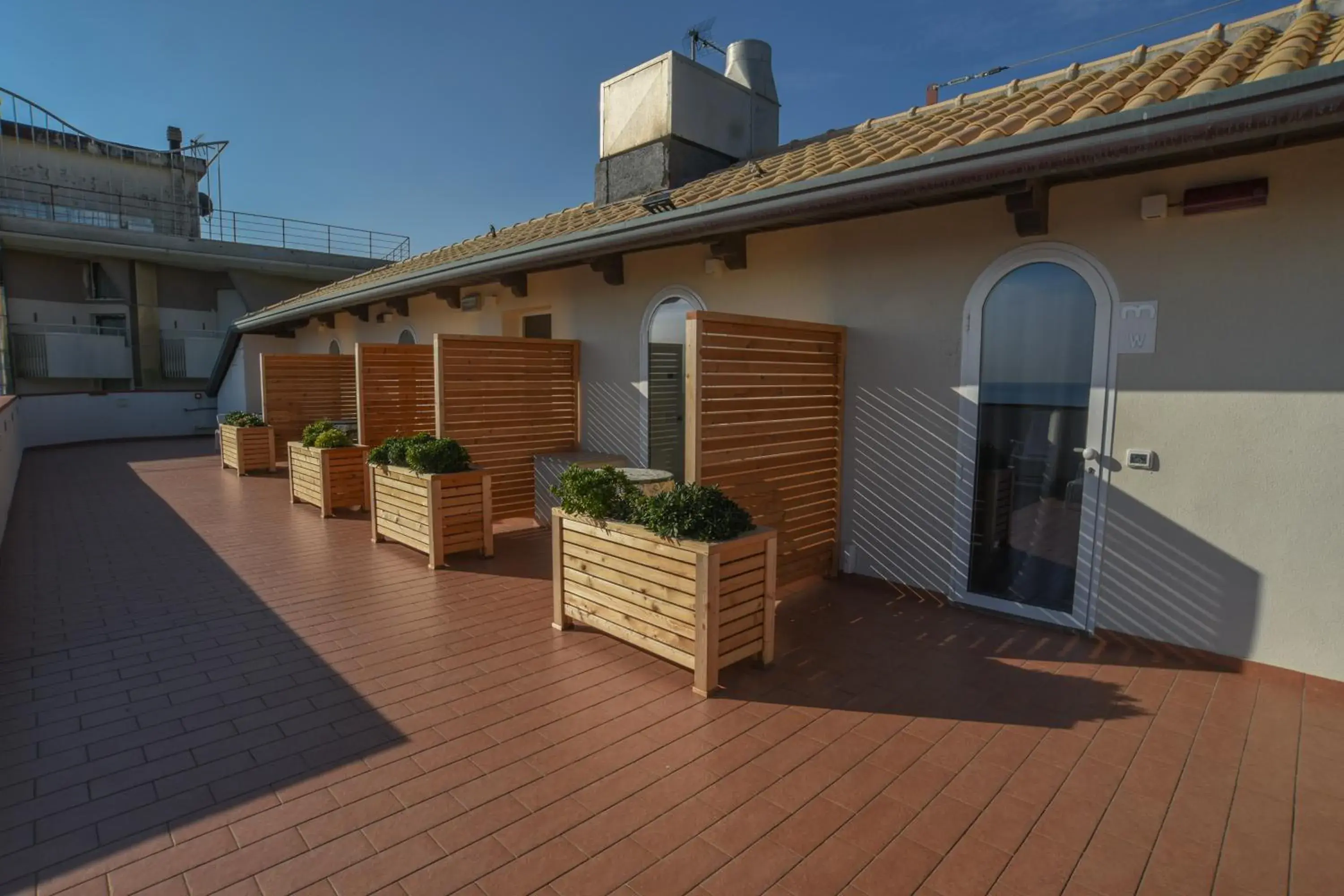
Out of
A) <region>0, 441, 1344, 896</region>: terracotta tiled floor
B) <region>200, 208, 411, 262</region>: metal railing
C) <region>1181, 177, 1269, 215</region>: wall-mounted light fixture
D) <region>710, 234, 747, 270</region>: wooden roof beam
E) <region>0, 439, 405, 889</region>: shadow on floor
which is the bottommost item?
<region>0, 439, 405, 889</region>: shadow on floor

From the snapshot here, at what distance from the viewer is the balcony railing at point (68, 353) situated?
60.8 feet

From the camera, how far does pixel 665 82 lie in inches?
345

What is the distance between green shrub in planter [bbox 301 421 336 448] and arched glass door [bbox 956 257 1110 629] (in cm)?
757

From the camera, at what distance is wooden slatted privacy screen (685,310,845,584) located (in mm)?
4516

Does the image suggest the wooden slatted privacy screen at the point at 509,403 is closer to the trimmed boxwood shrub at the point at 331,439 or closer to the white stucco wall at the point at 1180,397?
the trimmed boxwood shrub at the point at 331,439

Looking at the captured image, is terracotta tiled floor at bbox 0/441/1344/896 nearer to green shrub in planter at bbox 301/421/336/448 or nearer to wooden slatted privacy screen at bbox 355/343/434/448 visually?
green shrub in planter at bbox 301/421/336/448

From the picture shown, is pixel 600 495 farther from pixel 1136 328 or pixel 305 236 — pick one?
pixel 305 236

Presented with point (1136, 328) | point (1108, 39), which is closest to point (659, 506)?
point (1136, 328)

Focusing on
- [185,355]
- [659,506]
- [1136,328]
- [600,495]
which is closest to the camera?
[659,506]

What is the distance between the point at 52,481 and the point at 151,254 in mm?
11133

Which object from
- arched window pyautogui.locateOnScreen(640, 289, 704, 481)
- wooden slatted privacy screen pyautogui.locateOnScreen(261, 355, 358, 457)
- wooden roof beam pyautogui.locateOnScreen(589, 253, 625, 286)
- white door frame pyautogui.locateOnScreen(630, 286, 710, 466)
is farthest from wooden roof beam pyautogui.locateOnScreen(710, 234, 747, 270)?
wooden slatted privacy screen pyautogui.locateOnScreen(261, 355, 358, 457)

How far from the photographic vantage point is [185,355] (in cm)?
2056

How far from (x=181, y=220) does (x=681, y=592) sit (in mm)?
29252

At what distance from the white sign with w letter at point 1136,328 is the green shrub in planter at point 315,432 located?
8.42 meters
